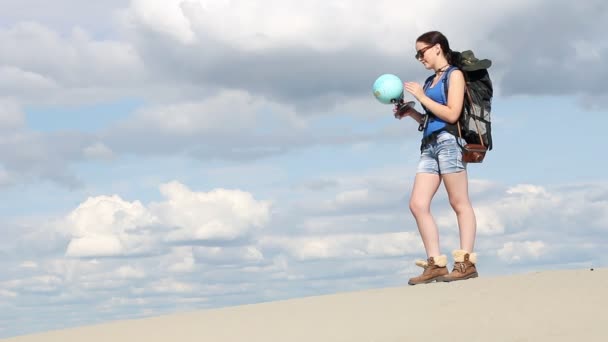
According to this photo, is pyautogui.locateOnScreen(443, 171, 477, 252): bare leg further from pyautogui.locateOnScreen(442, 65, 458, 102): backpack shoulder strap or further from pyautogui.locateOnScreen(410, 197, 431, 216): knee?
pyautogui.locateOnScreen(442, 65, 458, 102): backpack shoulder strap

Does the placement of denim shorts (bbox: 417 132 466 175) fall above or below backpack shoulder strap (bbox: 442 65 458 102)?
below

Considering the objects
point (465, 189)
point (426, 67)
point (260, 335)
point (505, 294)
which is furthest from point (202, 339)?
point (426, 67)

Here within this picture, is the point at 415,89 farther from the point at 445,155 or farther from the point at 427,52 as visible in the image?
the point at 445,155

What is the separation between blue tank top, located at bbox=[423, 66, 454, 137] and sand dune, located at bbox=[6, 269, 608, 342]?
4.71 feet

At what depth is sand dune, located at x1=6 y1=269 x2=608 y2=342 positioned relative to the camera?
6.02 meters

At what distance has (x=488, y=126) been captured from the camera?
8.26 m

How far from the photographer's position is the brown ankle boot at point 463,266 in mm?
8047

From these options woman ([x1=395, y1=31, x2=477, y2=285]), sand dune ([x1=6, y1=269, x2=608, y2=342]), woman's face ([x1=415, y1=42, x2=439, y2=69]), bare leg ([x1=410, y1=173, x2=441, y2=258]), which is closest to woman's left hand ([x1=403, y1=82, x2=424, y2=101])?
woman ([x1=395, y1=31, x2=477, y2=285])

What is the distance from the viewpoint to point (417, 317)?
656cm

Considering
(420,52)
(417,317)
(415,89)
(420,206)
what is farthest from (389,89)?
(417,317)

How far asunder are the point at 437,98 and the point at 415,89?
10.2 inches

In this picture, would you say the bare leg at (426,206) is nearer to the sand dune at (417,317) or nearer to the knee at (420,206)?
the knee at (420,206)

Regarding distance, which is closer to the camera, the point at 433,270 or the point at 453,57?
the point at 433,270

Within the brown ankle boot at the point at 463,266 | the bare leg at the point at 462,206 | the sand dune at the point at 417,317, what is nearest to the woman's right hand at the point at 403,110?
the bare leg at the point at 462,206
